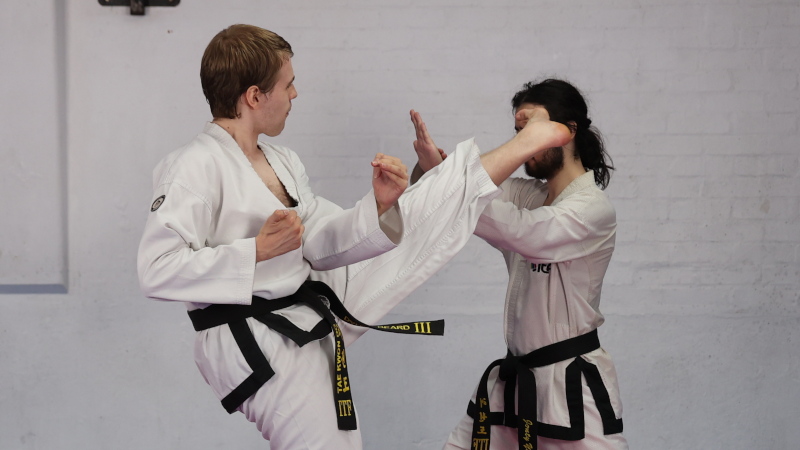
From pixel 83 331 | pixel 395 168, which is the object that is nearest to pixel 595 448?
pixel 395 168

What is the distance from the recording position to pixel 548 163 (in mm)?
2219

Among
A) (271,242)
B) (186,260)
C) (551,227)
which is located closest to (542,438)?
(551,227)

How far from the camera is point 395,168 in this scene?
164 cm

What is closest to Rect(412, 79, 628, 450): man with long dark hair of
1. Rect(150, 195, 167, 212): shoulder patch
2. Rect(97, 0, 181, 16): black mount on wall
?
Rect(150, 195, 167, 212): shoulder patch

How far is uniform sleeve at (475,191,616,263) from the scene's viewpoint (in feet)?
6.58

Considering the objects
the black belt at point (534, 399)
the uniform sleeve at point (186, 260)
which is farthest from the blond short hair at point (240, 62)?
the black belt at point (534, 399)

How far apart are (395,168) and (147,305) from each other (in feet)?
5.83

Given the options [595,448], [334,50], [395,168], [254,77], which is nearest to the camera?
[395,168]

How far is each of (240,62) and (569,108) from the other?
2.97ft

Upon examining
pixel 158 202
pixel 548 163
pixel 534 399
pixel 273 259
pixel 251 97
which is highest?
pixel 251 97

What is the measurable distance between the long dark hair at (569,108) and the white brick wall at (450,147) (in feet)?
2.48

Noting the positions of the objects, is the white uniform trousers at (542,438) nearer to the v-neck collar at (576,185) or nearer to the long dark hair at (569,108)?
the v-neck collar at (576,185)

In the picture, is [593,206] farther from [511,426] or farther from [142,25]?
[142,25]

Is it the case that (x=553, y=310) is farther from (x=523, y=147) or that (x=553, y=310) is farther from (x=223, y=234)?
(x=223, y=234)
